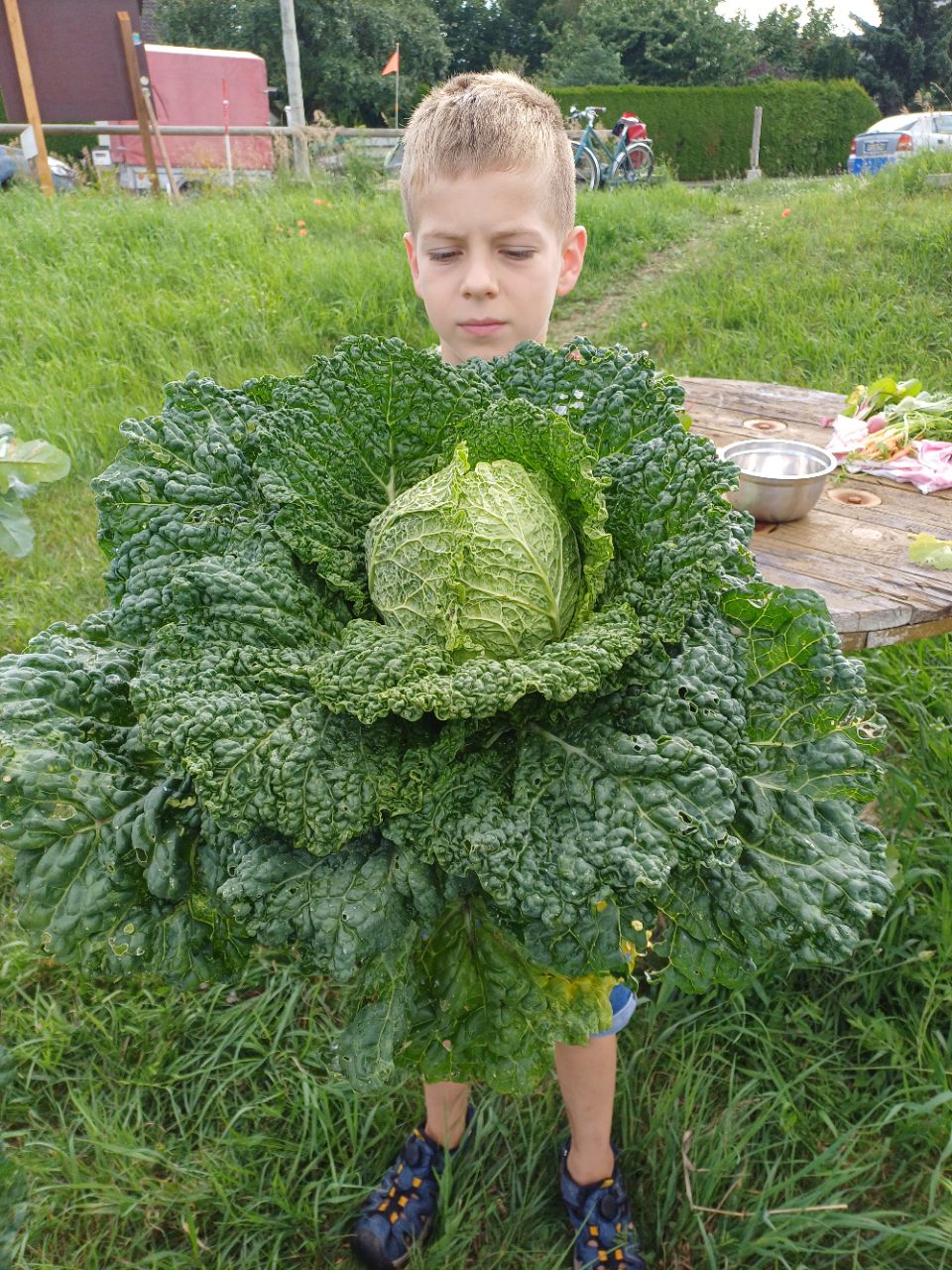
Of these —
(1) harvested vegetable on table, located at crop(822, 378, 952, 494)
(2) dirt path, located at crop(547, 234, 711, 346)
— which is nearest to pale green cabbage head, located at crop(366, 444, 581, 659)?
(1) harvested vegetable on table, located at crop(822, 378, 952, 494)

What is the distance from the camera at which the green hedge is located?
2214 cm

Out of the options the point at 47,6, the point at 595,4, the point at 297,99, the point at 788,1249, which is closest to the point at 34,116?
the point at 47,6

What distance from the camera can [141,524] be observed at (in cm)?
127

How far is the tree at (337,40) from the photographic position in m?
27.4

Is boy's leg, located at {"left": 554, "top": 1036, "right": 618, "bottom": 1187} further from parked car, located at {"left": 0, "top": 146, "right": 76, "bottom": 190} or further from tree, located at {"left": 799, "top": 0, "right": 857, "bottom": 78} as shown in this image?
tree, located at {"left": 799, "top": 0, "right": 857, "bottom": 78}

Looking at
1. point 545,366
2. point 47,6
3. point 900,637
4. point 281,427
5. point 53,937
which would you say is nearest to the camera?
point 53,937

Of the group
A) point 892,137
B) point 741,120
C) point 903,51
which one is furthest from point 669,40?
point 892,137

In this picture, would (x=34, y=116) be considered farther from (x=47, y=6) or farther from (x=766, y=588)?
(x=766, y=588)

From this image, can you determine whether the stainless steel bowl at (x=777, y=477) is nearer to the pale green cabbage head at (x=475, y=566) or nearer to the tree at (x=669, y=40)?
the pale green cabbage head at (x=475, y=566)

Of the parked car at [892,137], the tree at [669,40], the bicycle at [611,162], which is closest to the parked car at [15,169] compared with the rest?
the bicycle at [611,162]

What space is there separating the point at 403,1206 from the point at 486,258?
2122 millimetres

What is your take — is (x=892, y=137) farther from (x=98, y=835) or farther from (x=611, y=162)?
(x=98, y=835)

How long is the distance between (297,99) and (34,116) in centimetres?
704

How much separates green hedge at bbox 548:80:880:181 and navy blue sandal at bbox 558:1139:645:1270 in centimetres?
2439
